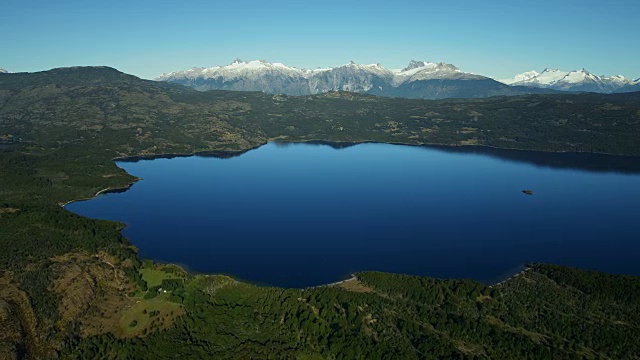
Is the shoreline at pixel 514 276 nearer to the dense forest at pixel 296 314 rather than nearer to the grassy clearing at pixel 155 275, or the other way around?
the dense forest at pixel 296 314

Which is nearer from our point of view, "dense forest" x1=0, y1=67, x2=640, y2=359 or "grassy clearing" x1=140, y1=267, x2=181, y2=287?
"dense forest" x1=0, y1=67, x2=640, y2=359

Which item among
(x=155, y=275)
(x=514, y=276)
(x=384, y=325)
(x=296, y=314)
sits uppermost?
(x=155, y=275)

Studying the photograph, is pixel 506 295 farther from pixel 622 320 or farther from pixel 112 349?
pixel 112 349

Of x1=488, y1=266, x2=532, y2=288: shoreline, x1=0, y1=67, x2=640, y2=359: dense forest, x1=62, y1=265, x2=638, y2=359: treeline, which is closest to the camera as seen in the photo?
x1=62, y1=265, x2=638, y2=359: treeline

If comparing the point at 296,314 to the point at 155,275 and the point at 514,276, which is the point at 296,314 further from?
the point at 514,276

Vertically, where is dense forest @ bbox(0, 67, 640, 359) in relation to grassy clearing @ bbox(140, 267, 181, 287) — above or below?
below

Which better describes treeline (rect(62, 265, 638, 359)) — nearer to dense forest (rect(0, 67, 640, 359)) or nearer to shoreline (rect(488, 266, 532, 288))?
dense forest (rect(0, 67, 640, 359))

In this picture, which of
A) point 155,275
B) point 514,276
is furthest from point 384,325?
point 155,275

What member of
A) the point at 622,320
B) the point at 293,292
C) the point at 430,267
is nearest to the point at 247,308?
the point at 293,292

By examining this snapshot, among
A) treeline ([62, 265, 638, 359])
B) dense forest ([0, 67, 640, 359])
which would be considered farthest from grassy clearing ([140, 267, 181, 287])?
treeline ([62, 265, 638, 359])

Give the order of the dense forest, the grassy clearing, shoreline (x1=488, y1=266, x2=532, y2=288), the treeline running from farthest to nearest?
shoreline (x1=488, y1=266, x2=532, y2=288) → the grassy clearing → the dense forest → the treeline

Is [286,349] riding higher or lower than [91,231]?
lower
